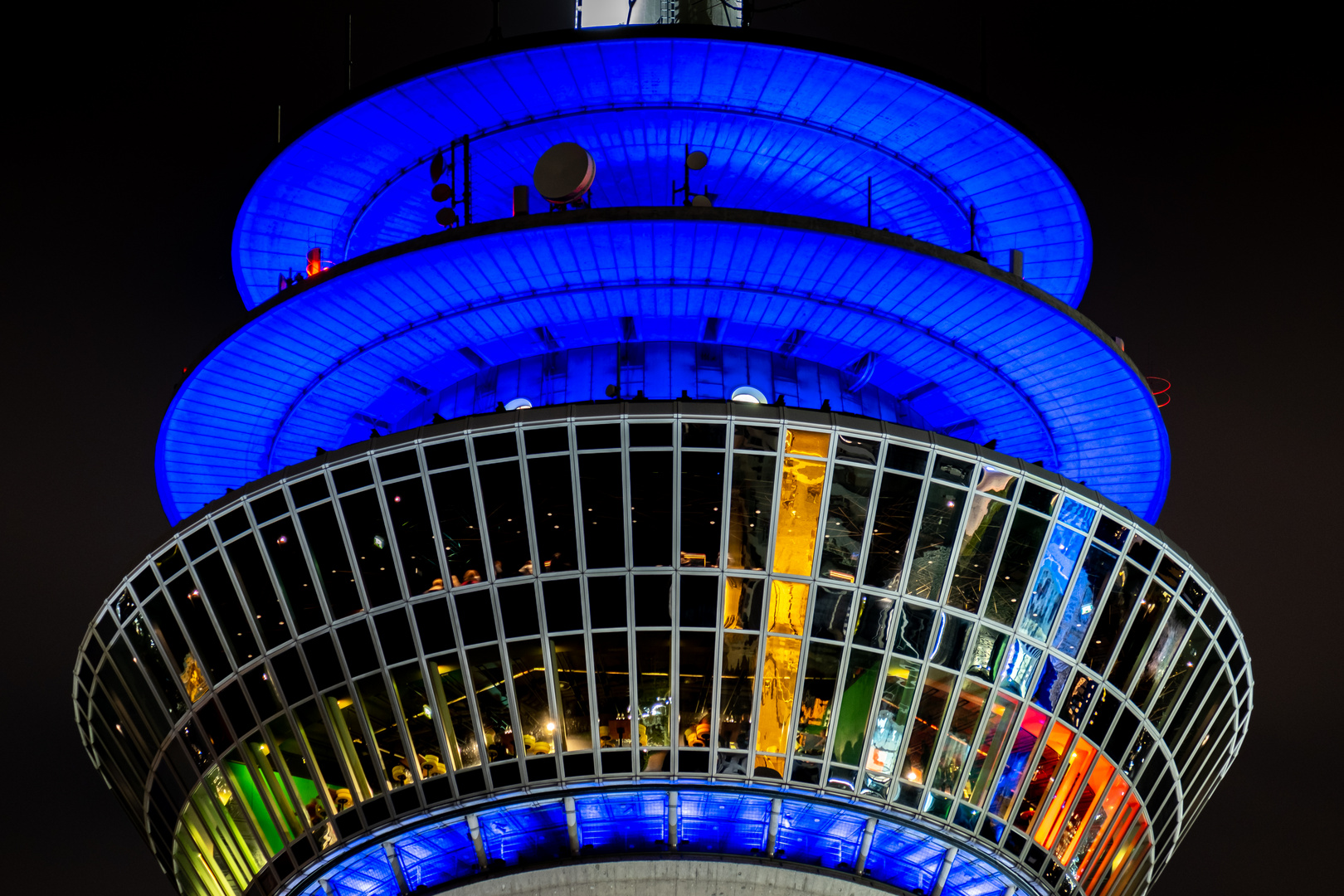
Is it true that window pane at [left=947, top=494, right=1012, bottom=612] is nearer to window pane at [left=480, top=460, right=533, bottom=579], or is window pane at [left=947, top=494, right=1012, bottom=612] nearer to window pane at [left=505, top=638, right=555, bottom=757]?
window pane at [left=505, top=638, right=555, bottom=757]

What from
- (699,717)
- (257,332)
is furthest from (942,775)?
(257,332)

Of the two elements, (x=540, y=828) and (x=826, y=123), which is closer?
(x=540, y=828)

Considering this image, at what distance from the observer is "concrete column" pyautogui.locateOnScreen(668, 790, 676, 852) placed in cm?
3625

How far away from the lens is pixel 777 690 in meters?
35.7

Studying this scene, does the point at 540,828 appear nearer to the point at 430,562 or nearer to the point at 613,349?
the point at 430,562

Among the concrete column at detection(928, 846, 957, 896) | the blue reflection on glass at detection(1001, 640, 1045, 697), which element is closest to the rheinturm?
the concrete column at detection(928, 846, 957, 896)

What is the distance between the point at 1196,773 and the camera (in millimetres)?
41750

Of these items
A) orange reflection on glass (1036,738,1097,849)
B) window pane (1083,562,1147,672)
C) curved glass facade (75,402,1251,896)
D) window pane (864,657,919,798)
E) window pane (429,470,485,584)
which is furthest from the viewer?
window pane (1083,562,1147,672)

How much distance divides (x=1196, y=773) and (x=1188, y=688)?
10.9 ft

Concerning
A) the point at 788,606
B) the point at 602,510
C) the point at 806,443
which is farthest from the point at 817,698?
the point at 602,510

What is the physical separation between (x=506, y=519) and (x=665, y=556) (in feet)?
12.7

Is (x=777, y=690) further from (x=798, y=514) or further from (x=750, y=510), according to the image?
(x=750, y=510)

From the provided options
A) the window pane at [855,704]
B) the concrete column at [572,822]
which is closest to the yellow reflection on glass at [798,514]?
the window pane at [855,704]

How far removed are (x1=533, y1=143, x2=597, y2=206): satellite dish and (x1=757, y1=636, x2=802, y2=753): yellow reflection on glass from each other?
1211 cm
